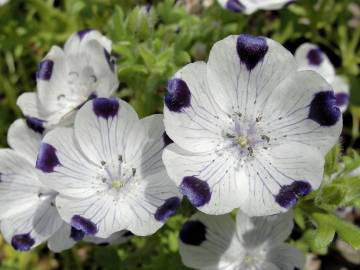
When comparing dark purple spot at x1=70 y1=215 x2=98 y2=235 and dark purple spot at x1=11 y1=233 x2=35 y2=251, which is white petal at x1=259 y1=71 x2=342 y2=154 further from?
dark purple spot at x1=11 y1=233 x2=35 y2=251

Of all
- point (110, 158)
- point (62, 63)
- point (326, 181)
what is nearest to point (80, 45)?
point (62, 63)

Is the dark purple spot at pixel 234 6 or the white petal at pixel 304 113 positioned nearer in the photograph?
the white petal at pixel 304 113

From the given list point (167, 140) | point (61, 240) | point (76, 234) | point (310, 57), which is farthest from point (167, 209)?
point (310, 57)

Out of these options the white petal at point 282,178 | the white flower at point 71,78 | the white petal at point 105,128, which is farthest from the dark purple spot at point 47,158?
the white petal at point 282,178

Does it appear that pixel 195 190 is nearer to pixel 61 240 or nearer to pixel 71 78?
pixel 61 240

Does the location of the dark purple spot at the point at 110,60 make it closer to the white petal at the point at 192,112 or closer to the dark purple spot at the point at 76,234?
the white petal at the point at 192,112

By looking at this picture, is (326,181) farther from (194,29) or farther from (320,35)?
(320,35)
